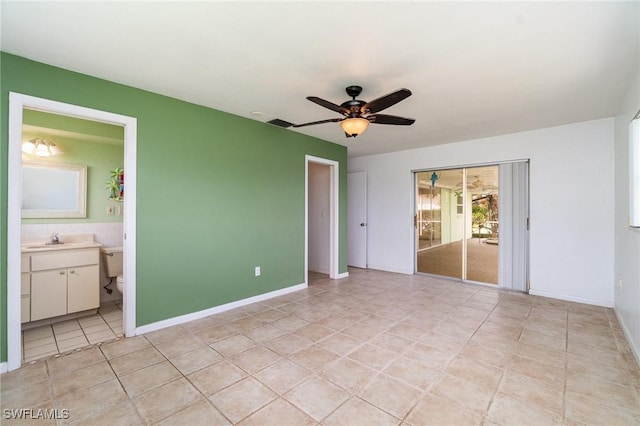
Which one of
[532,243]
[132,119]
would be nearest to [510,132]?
[532,243]

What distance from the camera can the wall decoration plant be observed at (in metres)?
3.79

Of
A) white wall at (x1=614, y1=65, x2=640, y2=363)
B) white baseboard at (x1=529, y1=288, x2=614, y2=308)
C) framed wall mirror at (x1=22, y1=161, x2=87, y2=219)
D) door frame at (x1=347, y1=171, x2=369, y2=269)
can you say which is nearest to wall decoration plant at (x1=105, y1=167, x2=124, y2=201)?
framed wall mirror at (x1=22, y1=161, x2=87, y2=219)

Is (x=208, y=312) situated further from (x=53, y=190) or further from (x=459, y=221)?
(x=459, y=221)

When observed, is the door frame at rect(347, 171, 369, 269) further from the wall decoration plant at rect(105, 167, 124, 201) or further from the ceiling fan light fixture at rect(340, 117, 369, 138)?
the wall decoration plant at rect(105, 167, 124, 201)

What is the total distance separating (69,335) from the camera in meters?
2.88

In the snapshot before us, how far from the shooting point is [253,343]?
106 inches

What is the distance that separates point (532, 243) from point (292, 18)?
4450 millimetres

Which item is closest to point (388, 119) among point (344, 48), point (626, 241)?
point (344, 48)

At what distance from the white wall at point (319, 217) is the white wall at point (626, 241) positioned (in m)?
3.87

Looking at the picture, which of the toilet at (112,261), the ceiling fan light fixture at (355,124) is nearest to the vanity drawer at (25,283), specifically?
the toilet at (112,261)

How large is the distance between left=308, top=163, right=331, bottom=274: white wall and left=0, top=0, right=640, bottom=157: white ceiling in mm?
2438

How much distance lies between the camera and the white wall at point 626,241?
245 centimetres

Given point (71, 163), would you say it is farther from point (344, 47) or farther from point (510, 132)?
point (510, 132)

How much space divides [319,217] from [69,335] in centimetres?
396
